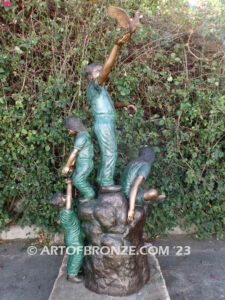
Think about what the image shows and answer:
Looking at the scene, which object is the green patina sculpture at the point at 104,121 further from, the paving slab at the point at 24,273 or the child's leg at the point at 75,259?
the paving slab at the point at 24,273

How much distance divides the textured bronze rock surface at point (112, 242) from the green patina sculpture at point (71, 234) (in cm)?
14

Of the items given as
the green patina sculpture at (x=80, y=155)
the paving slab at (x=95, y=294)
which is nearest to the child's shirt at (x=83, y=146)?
the green patina sculpture at (x=80, y=155)

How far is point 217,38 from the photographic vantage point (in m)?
3.20

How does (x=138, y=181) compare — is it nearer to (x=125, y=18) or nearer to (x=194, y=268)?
(x=125, y=18)

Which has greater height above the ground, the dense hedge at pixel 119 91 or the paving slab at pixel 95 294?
the dense hedge at pixel 119 91

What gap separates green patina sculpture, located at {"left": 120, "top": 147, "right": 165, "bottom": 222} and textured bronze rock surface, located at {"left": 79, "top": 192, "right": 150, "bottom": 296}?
0.11 metres

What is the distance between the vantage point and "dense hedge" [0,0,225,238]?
302 cm

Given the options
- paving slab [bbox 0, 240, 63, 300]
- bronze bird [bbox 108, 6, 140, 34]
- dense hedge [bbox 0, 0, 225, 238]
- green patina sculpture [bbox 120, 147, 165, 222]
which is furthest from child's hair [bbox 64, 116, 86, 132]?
paving slab [bbox 0, 240, 63, 300]

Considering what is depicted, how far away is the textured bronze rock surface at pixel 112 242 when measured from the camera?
7.14ft

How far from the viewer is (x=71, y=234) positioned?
95.0 inches

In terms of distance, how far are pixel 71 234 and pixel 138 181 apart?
852 millimetres

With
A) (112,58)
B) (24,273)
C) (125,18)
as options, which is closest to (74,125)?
(112,58)

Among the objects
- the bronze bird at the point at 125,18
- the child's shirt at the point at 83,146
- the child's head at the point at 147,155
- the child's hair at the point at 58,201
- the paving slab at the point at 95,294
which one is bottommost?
the paving slab at the point at 95,294

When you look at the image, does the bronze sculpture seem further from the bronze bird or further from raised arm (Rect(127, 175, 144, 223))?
the bronze bird
